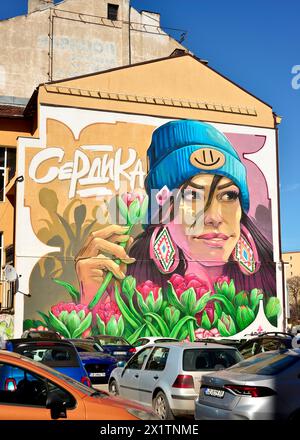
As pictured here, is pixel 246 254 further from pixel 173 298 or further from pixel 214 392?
pixel 214 392

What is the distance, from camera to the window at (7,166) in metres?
32.2

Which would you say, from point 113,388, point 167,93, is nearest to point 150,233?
point 167,93

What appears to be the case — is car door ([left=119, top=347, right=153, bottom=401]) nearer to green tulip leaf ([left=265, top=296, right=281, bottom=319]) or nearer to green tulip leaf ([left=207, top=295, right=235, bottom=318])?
green tulip leaf ([left=207, top=295, right=235, bottom=318])

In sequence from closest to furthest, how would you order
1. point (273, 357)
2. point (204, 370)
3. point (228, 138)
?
point (273, 357) < point (204, 370) < point (228, 138)

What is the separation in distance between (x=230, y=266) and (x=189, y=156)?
624 centimetres

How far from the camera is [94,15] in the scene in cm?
4128

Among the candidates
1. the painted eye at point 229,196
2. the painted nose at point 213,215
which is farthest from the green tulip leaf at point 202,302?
the painted eye at point 229,196

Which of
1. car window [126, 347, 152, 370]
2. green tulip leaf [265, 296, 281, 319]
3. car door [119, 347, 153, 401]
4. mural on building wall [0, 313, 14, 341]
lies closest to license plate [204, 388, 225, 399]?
car door [119, 347, 153, 401]

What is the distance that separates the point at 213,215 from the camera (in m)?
31.7

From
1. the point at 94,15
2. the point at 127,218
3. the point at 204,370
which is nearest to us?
the point at 204,370

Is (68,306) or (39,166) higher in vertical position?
(39,166)
